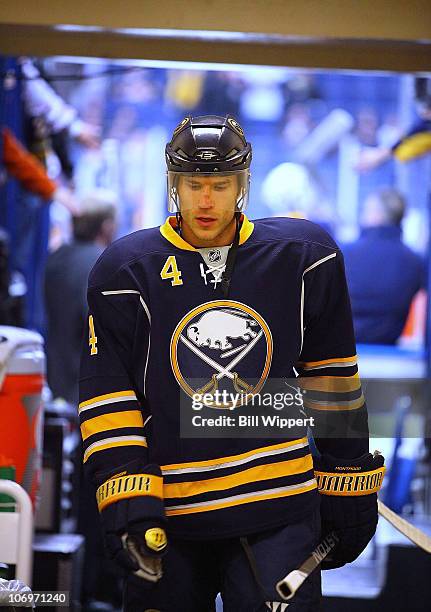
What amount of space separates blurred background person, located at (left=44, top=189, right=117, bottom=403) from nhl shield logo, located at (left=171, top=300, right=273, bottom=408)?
316 centimetres

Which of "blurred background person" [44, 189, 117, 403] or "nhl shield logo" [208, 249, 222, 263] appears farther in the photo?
"blurred background person" [44, 189, 117, 403]

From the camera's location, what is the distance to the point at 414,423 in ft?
18.4

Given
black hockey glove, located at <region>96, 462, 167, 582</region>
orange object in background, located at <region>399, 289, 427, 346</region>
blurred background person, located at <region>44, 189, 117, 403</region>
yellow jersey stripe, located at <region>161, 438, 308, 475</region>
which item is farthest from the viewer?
orange object in background, located at <region>399, 289, 427, 346</region>

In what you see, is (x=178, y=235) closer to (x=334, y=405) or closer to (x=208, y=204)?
(x=208, y=204)

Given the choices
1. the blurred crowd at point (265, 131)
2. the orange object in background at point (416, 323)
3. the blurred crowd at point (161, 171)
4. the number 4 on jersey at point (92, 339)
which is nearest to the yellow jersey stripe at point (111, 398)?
the number 4 on jersey at point (92, 339)

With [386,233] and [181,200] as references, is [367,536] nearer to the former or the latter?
[181,200]

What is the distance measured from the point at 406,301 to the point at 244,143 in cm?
406

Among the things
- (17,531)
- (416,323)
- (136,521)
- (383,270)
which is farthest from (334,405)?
(416,323)

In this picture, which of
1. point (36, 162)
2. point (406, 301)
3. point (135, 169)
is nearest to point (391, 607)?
point (406, 301)

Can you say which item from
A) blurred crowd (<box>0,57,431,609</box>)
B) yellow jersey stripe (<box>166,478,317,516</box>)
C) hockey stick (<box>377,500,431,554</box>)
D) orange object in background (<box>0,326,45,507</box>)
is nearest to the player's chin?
yellow jersey stripe (<box>166,478,317,516</box>)

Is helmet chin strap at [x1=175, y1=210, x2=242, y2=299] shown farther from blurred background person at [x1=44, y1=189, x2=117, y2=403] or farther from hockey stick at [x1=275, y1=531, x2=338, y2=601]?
blurred background person at [x1=44, y1=189, x2=117, y2=403]

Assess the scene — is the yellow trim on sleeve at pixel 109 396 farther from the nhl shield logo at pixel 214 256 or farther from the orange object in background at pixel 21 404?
the orange object in background at pixel 21 404

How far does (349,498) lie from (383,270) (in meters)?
3.92

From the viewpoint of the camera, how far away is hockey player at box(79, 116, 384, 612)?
2469 millimetres
